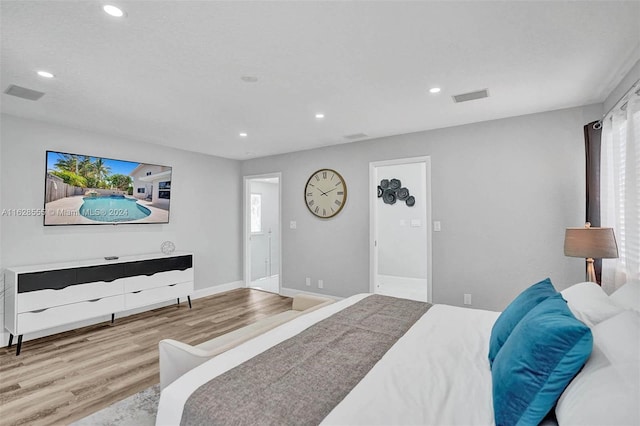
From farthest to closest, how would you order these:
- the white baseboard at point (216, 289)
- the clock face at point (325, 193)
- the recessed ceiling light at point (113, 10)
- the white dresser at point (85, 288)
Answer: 1. the white baseboard at point (216, 289)
2. the clock face at point (325, 193)
3. the white dresser at point (85, 288)
4. the recessed ceiling light at point (113, 10)

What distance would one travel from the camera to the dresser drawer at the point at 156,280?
157 inches

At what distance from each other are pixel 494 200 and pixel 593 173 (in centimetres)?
91

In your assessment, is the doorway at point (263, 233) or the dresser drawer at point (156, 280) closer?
the dresser drawer at point (156, 280)

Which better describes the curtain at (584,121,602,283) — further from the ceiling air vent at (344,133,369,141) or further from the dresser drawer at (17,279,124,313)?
the dresser drawer at (17,279,124,313)

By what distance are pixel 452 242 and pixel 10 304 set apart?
4.97 meters

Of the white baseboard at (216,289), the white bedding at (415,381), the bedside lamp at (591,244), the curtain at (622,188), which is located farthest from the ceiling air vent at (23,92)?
the bedside lamp at (591,244)

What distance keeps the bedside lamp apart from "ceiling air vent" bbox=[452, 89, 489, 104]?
142 centimetres

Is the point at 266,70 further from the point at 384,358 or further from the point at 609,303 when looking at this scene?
the point at 609,303

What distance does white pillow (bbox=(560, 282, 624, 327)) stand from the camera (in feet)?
4.58

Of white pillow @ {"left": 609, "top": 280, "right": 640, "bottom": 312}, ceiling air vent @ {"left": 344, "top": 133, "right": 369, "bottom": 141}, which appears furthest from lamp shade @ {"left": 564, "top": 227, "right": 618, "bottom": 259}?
ceiling air vent @ {"left": 344, "top": 133, "right": 369, "bottom": 141}

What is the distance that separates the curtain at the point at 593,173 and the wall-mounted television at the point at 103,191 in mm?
5314

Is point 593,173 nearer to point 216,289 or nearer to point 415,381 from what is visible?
point 415,381

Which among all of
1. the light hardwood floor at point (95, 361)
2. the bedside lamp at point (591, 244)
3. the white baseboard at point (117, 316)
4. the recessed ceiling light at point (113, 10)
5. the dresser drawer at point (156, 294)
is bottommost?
the light hardwood floor at point (95, 361)

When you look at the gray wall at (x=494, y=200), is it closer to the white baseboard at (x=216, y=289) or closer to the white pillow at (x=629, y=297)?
the white pillow at (x=629, y=297)
